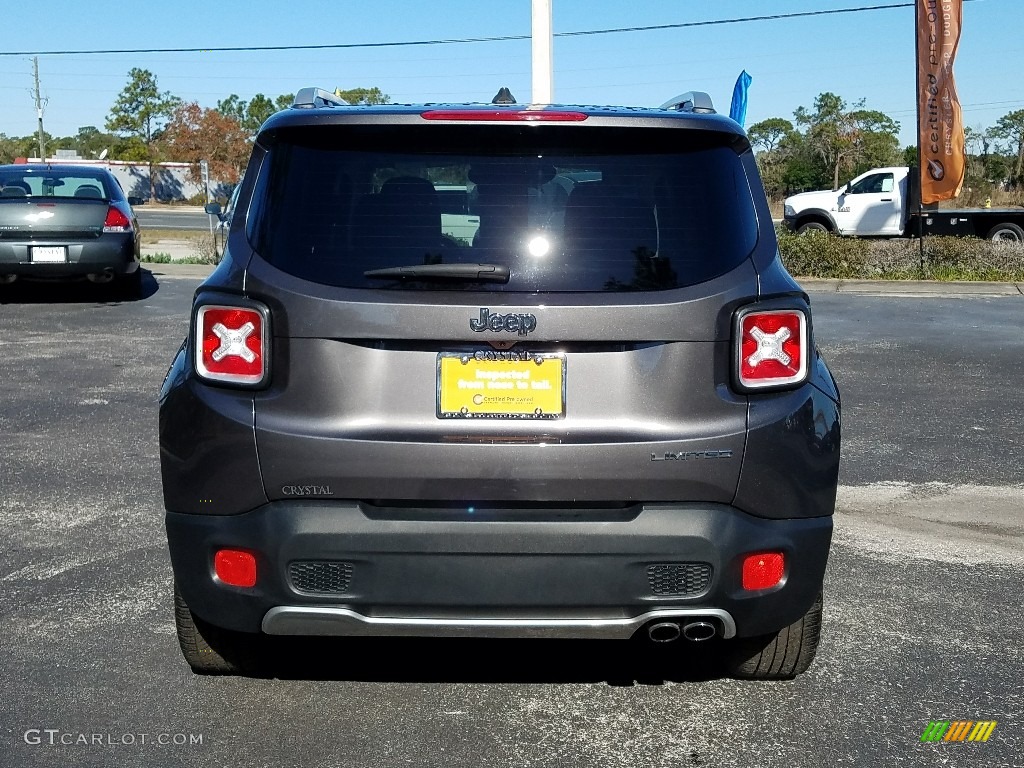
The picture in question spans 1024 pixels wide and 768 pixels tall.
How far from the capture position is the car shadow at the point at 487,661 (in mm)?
3932

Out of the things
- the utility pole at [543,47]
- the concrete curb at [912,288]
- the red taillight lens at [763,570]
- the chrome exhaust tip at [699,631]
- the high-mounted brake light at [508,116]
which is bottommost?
the concrete curb at [912,288]

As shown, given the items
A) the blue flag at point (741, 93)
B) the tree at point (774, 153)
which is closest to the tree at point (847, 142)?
the tree at point (774, 153)

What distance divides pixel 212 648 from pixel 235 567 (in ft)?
2.12

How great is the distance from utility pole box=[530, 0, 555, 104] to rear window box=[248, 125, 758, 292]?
46.2ft

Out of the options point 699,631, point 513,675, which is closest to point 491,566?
point 699,631

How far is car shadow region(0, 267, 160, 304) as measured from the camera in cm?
1509

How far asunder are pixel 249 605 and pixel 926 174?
1955 cm

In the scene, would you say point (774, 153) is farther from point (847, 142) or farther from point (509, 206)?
point (509, 206)

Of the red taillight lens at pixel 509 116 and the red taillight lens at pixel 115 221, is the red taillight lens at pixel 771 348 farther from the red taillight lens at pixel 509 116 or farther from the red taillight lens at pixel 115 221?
the red taillight lens at pixel 115 221

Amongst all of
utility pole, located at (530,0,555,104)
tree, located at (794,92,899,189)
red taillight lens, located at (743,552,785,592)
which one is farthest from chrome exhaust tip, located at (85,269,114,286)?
tree, located at (794,92,899,189)

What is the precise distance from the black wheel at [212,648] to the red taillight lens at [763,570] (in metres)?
1.65

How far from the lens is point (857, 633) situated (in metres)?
4.36

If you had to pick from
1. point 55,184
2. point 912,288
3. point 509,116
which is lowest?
point 912,288

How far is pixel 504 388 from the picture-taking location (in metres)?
3.21
